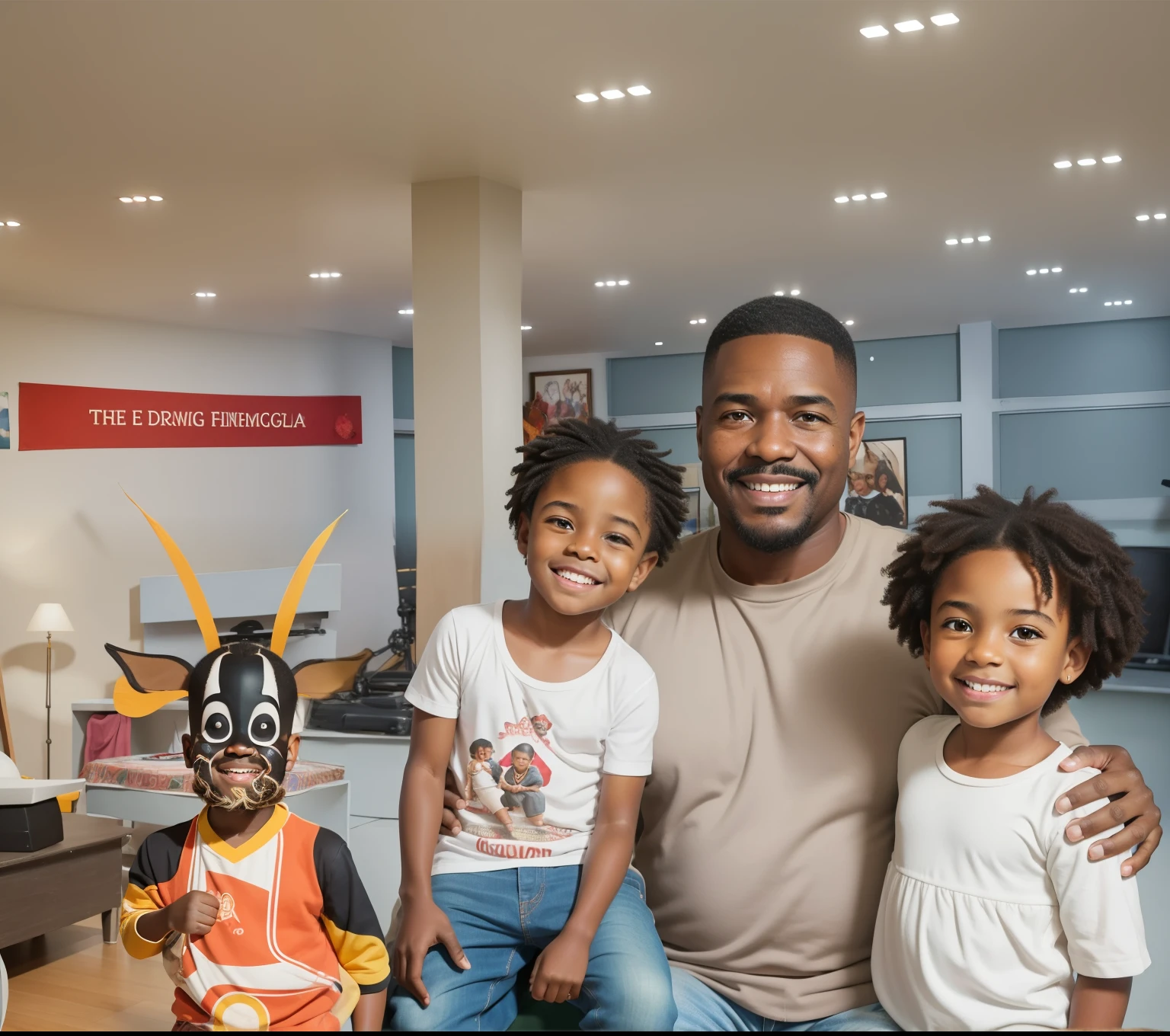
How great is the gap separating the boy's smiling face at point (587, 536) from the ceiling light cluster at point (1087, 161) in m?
4.44

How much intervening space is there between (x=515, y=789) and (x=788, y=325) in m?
0.79

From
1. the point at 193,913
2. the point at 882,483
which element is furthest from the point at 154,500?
the point at 193,913

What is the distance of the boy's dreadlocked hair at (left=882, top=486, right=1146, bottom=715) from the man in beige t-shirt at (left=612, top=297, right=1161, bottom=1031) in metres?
0.15

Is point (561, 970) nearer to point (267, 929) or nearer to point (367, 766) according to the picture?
point (267, 929)

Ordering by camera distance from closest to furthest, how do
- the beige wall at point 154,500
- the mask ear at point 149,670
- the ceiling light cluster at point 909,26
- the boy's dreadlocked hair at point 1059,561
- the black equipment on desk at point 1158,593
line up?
the boy's dreadlocked hair at point 1059,561 → the ceiling light cluster at point 909,26 → the mask ear at point 149,670 → the beige wall at point 154,500 → the black equipment on desk at point 1158,593

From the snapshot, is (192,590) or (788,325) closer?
(788,325)

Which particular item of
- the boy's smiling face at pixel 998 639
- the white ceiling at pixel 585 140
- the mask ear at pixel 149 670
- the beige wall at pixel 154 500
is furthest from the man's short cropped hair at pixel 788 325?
the beige wall at pixel 154 500

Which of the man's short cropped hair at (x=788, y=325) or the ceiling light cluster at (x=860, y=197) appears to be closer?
the man's short cropped hair at (x=788, y=325)

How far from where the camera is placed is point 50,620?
7.50m

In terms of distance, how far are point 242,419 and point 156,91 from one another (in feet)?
17.5

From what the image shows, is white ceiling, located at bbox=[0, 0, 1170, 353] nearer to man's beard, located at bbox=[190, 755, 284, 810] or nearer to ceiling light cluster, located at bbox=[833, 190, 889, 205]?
ceiling light cluster, located at bbox=[833, 190, 889, 205]

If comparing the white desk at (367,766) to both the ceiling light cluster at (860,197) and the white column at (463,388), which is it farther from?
the ceiling light cluster at (860,197)

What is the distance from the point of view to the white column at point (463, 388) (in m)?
5.34

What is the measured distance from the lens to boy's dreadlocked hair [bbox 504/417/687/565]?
1.71 m
